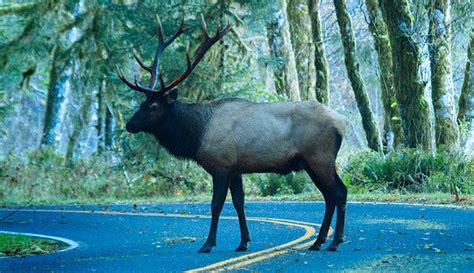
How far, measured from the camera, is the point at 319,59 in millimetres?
36594

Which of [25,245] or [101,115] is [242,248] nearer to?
[25,245]

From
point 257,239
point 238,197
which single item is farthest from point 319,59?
point 238,197

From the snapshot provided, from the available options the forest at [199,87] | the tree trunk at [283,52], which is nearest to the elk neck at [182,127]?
the forest at [199,87]

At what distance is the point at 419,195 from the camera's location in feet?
73.8

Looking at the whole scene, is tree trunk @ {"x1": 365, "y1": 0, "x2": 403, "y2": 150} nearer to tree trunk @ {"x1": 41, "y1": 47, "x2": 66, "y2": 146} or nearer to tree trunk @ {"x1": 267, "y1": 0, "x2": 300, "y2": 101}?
tree trunk @ {"x1": 267, "y1": 0, "x2": 300, "y2": 101}

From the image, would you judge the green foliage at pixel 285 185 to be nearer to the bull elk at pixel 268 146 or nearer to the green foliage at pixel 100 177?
the green foliage at pixel 100 177

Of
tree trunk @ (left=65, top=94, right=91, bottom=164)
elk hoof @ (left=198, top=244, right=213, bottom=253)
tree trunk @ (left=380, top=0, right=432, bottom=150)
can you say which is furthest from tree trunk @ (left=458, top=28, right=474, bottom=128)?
elk hoof @ (left=198, top=244, right=213, bottom=253)

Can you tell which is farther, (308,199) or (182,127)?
(308,199)

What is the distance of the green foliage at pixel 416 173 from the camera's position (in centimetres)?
2383

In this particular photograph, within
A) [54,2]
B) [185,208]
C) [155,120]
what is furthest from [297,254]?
[54,2]

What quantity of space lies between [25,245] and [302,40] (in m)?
22.0

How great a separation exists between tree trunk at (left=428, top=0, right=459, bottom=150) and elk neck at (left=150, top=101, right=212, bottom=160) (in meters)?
13.7

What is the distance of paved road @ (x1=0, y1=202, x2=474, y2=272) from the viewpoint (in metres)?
11.3

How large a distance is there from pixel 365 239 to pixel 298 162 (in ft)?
A: 4.86
